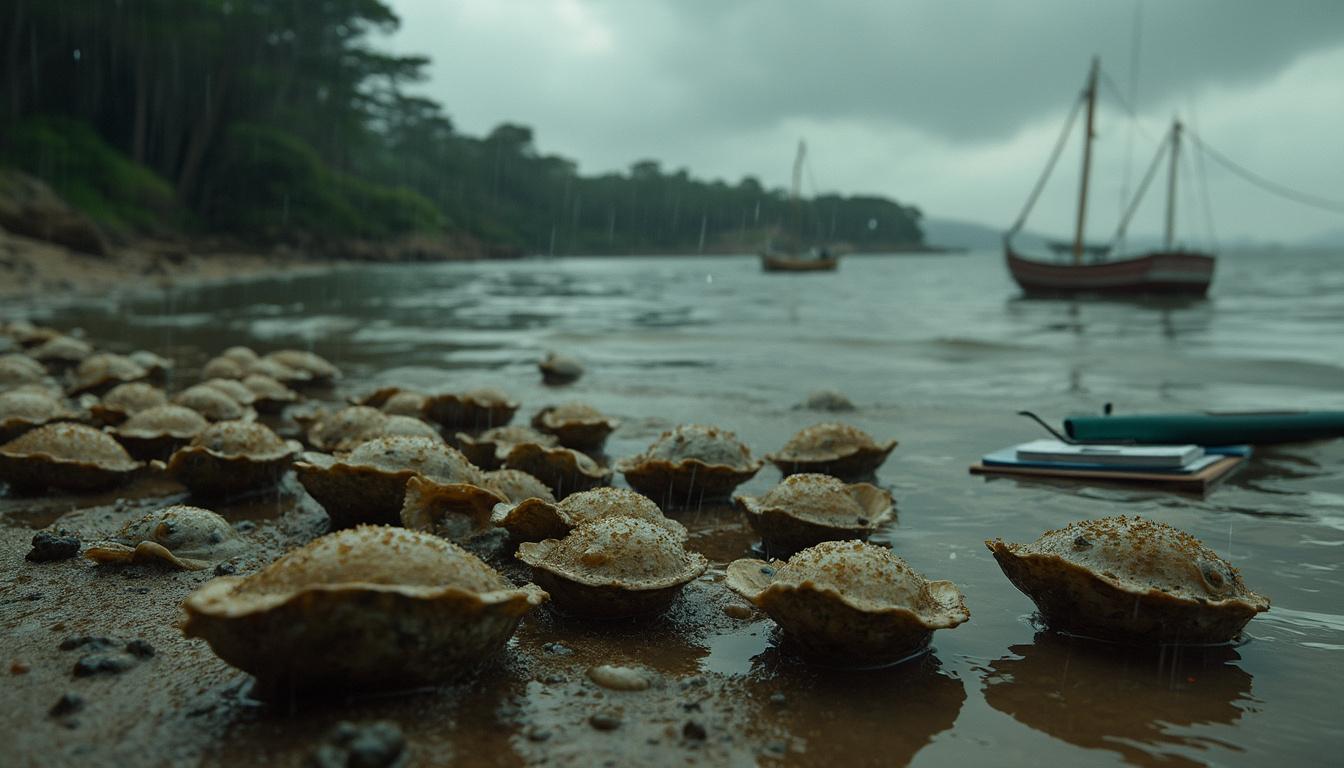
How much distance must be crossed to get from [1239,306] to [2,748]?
33.4 metres

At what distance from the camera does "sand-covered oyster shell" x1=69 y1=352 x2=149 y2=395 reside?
7758mm

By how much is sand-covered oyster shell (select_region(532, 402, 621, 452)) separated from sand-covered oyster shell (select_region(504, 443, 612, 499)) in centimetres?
116

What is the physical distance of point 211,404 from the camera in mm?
6430

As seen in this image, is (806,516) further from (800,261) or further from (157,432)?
(800,261)

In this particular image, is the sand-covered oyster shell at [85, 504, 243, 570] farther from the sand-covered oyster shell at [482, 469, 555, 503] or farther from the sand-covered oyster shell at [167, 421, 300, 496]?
the sand-covered oyster shell at [482, 469, 555, 503]

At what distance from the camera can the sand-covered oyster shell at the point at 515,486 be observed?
4.25 m

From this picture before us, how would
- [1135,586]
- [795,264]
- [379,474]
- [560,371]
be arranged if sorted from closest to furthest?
[1135,586] < [379,474] < [560,371] < [795,264]

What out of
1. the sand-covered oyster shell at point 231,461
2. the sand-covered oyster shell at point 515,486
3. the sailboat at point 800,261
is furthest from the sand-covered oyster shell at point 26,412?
the sailboat at point 800,261

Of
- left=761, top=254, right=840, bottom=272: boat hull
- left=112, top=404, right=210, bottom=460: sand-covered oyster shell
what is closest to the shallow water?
left=112, top=404, right=210, bottom=460: sand-covered oyster shell

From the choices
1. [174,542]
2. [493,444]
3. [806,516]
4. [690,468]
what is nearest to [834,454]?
[690,468]

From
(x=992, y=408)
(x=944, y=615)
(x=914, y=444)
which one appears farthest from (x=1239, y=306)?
(x=944, y=615)

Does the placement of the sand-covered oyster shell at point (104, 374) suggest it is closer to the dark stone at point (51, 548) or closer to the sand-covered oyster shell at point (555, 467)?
the dark stone at point (51, 548)

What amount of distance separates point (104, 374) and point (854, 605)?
7500mm

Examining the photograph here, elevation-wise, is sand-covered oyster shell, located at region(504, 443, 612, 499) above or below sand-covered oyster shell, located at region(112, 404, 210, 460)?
above
